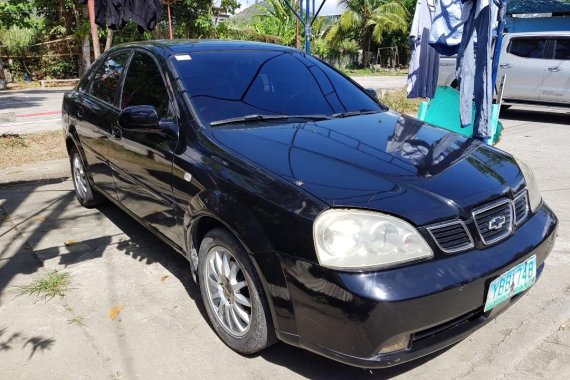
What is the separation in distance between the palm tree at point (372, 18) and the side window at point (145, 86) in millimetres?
32318

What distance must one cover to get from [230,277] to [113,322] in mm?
912

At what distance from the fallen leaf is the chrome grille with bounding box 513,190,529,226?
2.34 m

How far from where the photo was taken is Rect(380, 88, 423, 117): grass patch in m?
11.3

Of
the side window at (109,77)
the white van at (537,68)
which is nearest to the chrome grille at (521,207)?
the side window at (109,77)

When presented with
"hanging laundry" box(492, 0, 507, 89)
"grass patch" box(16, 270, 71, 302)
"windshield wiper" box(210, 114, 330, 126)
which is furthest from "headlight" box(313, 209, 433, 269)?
"hanging laundry" box(492, 0, 507, 89)

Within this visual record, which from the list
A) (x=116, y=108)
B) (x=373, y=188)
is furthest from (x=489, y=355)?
(x=116, y=108)

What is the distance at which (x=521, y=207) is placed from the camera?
103 inches

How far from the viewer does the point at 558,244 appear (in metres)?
3.98

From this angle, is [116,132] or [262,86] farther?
[116,132]

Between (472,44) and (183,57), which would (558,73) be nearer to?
(472,44)

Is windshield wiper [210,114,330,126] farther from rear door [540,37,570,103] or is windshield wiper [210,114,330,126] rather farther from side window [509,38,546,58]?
side window [509,38,546,58]

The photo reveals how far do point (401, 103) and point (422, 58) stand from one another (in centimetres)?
437

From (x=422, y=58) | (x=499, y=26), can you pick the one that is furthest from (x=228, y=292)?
(x=422, y=58)

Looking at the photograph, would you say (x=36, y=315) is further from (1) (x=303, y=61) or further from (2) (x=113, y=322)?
(1) (x=303, y=61)
